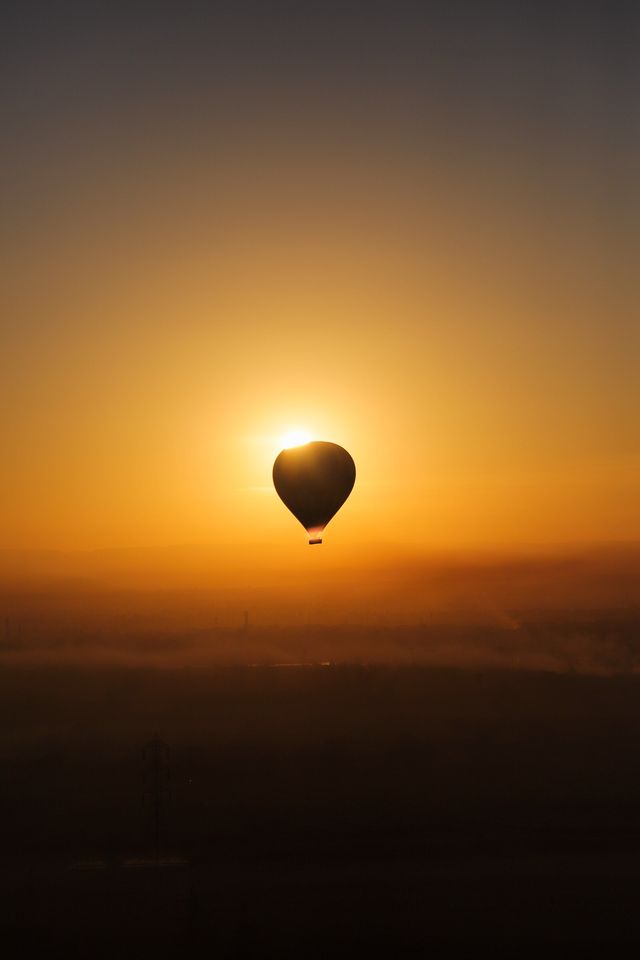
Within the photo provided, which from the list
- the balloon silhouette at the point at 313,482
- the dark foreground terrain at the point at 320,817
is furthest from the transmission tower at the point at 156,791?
the balloon silhouette at the point at 313,482

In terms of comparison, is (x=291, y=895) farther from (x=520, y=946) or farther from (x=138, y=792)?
(x=138, y=792)

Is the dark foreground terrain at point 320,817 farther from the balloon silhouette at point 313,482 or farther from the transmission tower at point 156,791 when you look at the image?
the balloon silhouette at point 313,482

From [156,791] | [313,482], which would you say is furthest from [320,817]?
[313,482]

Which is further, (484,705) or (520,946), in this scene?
(484,705)

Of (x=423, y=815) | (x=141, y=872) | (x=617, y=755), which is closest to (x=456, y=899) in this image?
(x=141, y=872)

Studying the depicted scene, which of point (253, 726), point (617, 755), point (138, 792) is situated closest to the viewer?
point (138, 792)

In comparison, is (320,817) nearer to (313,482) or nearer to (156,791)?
(156,791)

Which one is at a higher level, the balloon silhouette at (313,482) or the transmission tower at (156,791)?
the balloon silhouette at (313,482)
